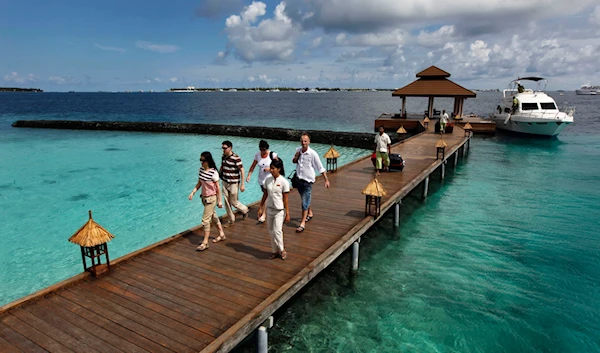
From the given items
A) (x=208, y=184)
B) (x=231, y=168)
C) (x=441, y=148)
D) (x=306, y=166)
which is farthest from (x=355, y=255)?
(x=441, y=148)

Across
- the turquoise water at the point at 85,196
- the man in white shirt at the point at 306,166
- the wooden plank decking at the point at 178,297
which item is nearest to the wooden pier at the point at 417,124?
the turquoise water at the point at 85,196

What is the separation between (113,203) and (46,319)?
38.9ft

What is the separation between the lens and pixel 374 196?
32.2ft

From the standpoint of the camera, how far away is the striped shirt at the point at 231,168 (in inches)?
321

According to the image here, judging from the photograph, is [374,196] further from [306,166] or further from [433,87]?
[433,87]

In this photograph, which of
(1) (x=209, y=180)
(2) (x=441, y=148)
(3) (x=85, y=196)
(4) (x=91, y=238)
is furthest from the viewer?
(2) (x=441, y=148)

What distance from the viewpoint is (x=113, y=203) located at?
16.1m

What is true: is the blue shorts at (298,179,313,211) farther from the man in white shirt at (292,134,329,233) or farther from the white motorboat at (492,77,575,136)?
the white motorboat at (492,77,575,136)

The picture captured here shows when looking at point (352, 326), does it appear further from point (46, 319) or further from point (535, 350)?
point (46, 319)

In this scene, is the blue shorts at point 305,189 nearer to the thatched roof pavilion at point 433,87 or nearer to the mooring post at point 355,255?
the mooring post at point 355,255

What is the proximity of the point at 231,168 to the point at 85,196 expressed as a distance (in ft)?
42.2

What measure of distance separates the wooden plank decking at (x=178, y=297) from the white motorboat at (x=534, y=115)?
105 ft

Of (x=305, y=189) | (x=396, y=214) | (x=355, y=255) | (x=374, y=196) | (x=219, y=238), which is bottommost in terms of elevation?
(x=355, y=255)

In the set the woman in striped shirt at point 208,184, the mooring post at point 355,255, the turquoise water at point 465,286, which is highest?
the woman in striped shirt at point 208,184
